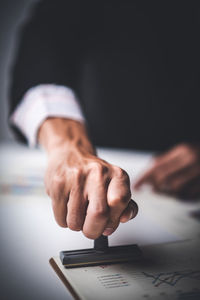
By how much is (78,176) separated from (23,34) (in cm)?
65

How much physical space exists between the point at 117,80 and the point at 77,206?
0.77 meters

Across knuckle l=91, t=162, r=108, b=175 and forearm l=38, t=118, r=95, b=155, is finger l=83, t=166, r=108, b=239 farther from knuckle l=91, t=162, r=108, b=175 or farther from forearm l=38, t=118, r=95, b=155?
forearm l=38, t=118, r=95, b=155

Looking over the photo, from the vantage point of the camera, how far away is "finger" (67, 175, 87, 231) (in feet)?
1.29

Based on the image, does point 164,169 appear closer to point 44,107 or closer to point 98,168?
point 44,107

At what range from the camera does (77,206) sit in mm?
392

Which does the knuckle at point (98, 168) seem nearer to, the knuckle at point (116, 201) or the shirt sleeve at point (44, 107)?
the knuckle at point (116, 201)

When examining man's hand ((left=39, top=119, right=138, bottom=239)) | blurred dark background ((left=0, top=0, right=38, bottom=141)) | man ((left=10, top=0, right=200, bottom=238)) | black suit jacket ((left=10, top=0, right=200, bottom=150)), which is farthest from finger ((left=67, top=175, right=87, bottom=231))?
blurred dark background ((left=0, top=0, right=38, bottom=141))

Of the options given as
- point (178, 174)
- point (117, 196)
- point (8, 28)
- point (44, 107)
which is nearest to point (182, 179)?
point (178, 174)

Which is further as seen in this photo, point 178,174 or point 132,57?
point 132,57

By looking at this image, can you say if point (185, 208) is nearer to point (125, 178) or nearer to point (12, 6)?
point (125, 178)

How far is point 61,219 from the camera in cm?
42

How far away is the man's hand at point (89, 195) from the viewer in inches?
14.8

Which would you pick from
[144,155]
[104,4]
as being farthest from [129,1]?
[144,155]

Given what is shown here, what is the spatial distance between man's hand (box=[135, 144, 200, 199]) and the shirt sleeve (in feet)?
0.97
